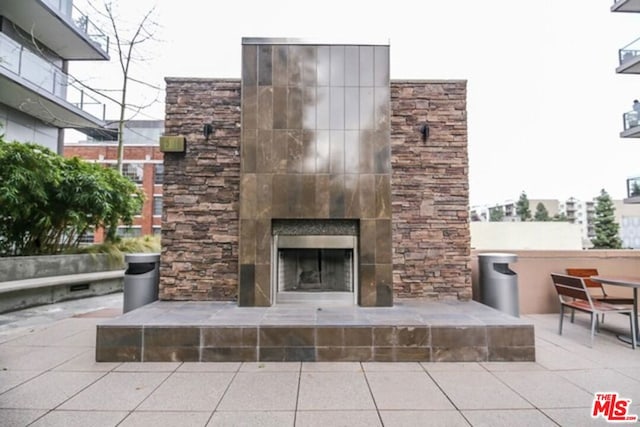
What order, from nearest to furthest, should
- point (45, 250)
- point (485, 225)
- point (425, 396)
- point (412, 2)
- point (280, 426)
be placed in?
1. point (280, 426)
2. point (425, 396)
3. point (412, 2)
4. point (45, 250)
5. point (485, 225)

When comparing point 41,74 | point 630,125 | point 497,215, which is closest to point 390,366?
point 41,74

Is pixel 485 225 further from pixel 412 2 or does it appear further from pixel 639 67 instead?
pixel 412 2

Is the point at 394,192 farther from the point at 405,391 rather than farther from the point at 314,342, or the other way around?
the point at 405,391

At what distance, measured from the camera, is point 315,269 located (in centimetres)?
461

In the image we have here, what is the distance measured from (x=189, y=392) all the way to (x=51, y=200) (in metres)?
6.89

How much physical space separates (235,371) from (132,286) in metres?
2.39

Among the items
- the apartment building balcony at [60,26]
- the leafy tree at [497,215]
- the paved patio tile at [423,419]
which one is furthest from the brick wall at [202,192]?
the leafy tree at [497,215]

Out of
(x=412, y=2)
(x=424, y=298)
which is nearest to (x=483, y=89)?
(x=412, y=2)

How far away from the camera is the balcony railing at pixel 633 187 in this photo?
14.1 metres

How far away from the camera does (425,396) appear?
2533 millimetres

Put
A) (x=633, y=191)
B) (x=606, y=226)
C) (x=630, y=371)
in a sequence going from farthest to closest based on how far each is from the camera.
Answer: (x=606, y=226), (x=633, y=191), (x=630, y=371)

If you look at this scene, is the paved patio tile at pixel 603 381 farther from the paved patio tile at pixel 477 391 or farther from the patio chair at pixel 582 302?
the patio chair at pixel 582 302

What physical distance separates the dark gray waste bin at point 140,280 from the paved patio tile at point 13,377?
4.80ft

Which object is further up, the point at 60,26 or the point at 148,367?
the point at 60,26
